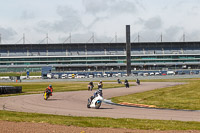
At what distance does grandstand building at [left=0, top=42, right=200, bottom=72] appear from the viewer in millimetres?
158500

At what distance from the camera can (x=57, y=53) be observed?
166 m

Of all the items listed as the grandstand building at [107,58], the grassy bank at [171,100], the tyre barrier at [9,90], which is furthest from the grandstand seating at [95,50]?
the grassy bank at [171,100]

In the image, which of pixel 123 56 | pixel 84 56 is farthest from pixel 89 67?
pixel 123 56

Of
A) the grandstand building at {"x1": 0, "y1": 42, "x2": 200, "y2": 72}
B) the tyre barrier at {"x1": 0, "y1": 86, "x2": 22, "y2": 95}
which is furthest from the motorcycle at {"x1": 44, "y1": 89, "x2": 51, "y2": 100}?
the grandstand building at {"x1": 0, "y1": 42, "x2": 200, "y2": 72}

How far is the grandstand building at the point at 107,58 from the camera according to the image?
158m

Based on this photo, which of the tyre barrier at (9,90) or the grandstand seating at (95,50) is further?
the grandstand seating at (95,50)

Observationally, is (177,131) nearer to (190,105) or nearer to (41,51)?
(190,105)

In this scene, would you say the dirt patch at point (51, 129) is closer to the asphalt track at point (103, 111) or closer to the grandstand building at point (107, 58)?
the asphalt track at point (103, 111)

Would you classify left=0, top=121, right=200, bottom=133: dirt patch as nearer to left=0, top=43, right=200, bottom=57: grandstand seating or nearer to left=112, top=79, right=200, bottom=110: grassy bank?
left=112, top=79, right=200, bottom=110: grassy bank

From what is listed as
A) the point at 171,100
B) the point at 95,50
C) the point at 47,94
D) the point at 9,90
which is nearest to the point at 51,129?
the point at 171,100

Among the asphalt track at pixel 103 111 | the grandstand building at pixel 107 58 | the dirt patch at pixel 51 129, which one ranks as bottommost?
the asphalt track at pixel 103 111

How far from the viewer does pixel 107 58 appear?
159m

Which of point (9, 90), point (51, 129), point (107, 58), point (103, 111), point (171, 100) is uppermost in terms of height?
point (107, 58)

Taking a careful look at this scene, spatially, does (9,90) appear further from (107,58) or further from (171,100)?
(107,58)
